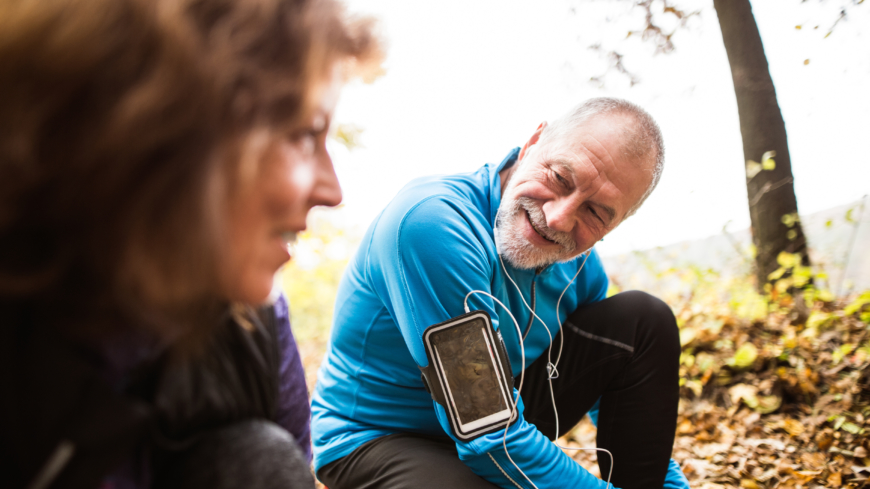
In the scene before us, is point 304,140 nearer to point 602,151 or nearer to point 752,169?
point 602,151

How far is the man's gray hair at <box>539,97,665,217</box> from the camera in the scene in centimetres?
164

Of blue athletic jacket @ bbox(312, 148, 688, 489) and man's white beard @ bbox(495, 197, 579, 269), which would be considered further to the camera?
man's white beard @ bbox(495, 197, 579, 269)

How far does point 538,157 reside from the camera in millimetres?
1687

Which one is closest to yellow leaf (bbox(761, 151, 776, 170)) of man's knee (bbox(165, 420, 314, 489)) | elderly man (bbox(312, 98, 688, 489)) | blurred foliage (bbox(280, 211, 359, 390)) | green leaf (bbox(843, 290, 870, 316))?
green leaf (bbox(843, 290, 870, 316))

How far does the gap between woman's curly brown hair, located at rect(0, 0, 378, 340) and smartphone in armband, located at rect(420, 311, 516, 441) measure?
0.69m

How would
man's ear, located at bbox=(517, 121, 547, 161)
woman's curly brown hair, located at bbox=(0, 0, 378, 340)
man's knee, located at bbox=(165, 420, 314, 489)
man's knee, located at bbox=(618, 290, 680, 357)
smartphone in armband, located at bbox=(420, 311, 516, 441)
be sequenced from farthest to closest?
man's ear, located at bbox=(517, 121, 547, 161) → man's knee, located at bbox=(618, 290, 680, 357) → smartphone in armband, located at bbox=(420, 311, 516, 441) → man's knee, located at bbox=(165, 420, 314, 489) → woman's curly brown hair, located at bbox=(0, 0, 378, 340)

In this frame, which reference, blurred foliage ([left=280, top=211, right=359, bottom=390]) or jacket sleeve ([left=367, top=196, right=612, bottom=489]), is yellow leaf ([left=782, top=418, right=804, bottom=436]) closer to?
jacket sleeve ([left=367, top=196, right=612, bottom=489])

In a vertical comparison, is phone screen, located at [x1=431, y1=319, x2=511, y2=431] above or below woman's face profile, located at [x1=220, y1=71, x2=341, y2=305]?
below

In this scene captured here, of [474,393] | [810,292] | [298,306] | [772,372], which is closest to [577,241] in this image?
[474,393]

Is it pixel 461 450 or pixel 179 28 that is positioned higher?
pixel 179 28

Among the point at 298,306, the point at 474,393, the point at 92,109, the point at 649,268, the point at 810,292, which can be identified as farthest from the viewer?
the point at 298,306

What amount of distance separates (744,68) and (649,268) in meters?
1.58

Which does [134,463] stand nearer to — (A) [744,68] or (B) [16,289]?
(B) [16,289]

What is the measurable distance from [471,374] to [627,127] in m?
1.06
